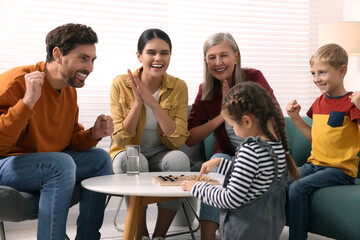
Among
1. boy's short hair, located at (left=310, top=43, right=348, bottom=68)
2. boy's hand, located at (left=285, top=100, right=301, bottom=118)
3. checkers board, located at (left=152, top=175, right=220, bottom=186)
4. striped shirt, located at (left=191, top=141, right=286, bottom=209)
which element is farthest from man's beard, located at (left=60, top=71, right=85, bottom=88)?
boy's short hair, located at (left=310, top=43, right=348, bottom=68)

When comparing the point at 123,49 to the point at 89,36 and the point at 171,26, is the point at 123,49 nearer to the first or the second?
the point at 171,26

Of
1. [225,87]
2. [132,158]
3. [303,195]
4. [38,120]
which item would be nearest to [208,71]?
[225,87]

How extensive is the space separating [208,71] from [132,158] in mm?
822

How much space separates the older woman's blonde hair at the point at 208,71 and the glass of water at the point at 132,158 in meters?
0.73

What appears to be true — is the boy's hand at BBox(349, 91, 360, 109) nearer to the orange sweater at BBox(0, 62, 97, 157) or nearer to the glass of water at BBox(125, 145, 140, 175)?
the glass of water at BBox(125, 145, 140, 175)

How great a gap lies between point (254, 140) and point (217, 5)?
2.57 m

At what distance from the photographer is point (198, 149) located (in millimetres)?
2979

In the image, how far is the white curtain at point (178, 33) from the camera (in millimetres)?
3180

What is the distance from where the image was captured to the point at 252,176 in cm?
138

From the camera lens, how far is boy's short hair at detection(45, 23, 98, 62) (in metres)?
2.00

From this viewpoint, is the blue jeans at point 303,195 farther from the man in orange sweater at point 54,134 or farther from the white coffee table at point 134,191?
the man in orange sweater at point 54,134

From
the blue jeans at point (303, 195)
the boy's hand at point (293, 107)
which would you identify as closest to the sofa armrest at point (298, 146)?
the boy's hand at point (293, 107)

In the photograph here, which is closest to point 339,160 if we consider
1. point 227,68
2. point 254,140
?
point 227,68

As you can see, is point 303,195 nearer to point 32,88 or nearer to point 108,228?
point 32,88
